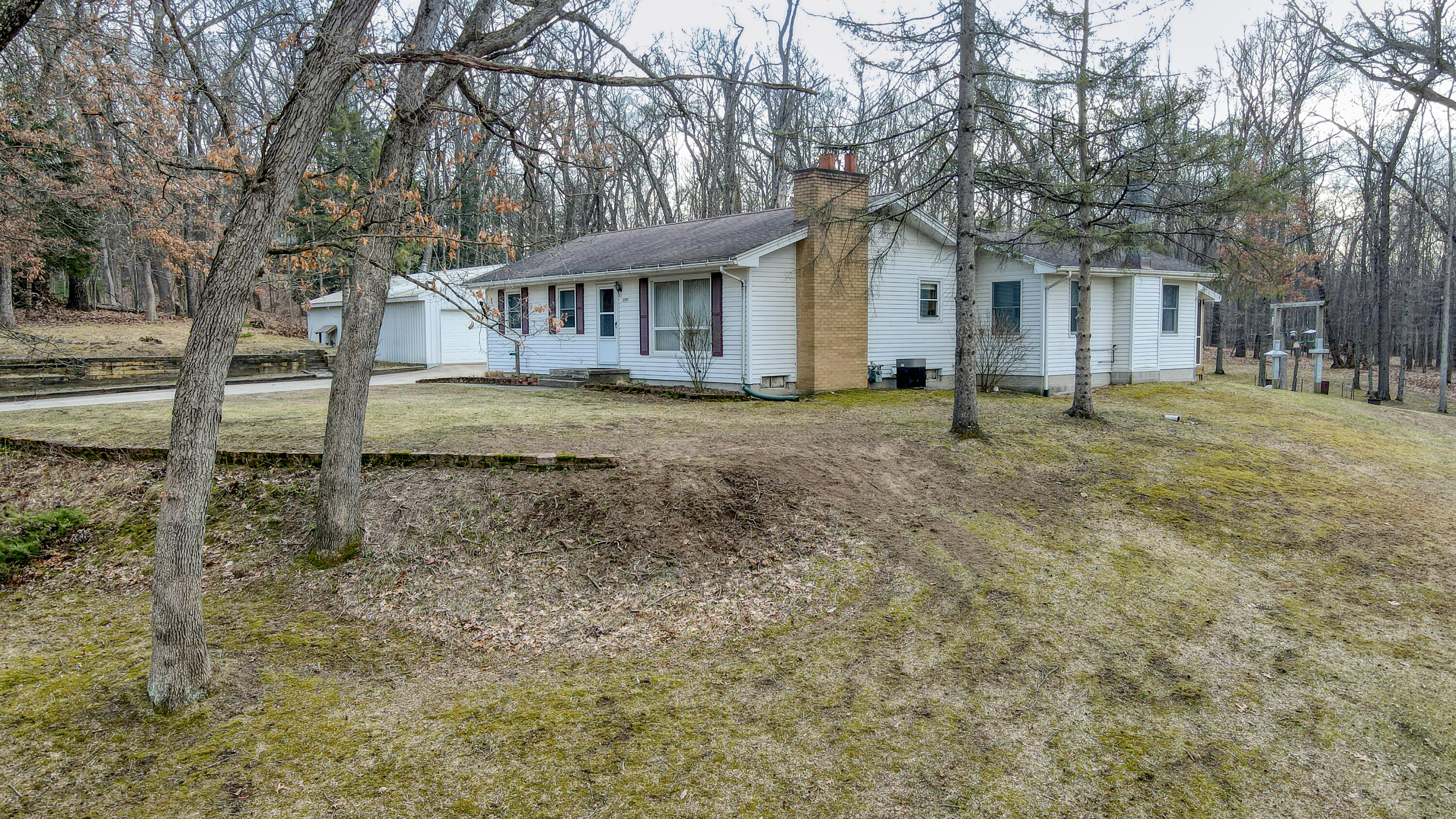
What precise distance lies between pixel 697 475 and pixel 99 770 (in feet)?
16.7

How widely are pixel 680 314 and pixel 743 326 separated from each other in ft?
5.76

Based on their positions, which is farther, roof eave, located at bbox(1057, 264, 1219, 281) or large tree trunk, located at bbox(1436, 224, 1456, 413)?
large tree trunk, located at bbox(1436, 224, 1456, 413)

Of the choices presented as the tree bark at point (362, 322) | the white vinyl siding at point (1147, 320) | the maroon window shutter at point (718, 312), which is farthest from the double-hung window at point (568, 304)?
the tree bark at point (362, 322)

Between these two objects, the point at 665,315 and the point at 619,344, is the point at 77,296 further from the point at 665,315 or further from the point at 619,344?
the point at 665,315

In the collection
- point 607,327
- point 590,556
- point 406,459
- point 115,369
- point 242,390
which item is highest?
point 607,327

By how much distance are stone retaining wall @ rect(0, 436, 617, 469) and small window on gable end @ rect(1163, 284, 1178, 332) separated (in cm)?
1648

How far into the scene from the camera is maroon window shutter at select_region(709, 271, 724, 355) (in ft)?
53.3

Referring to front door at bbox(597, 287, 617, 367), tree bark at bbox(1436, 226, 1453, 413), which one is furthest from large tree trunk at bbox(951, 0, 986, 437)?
tree bark at bbox(1436, 226, 1453, 413)

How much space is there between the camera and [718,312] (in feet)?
53.6

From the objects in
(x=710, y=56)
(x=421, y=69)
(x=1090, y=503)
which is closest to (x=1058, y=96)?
(x=1090, y=503)

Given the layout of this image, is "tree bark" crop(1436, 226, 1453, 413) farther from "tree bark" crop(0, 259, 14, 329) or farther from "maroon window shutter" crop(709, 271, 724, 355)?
"maroon window shutter" crop(709, 271, 724, 355)

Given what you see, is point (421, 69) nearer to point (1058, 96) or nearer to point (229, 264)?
point (229, 264)

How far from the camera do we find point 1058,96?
39.6 feet

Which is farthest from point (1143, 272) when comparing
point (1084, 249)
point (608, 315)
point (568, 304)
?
point (568, 304)
